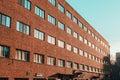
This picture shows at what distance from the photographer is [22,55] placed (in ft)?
114

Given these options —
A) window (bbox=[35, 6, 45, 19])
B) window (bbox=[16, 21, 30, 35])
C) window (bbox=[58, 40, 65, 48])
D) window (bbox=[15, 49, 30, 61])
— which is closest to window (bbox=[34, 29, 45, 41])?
window (bbox=[16, 21, 30, 35])

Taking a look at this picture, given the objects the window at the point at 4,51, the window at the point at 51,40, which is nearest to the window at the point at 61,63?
the window at the point at 51,40

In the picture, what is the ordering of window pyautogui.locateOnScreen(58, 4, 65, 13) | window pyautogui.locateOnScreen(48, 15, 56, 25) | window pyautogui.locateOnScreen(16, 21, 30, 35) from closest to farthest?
window pyautogui.locateOnScreen(16, 21, 30, 35), window pyautogui.locateOnScreen(48, 15, 56, 25), window pyautogui.locateOnScreen(58, 4, 65, 13)

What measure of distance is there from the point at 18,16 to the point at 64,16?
1968 centimetres

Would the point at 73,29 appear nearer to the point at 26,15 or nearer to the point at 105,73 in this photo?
the point at 26,15

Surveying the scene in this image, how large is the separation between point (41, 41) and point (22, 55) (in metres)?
6.45

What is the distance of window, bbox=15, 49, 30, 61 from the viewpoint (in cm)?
3348

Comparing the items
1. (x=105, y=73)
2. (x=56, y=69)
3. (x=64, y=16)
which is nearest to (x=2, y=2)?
(x=56, y=69)

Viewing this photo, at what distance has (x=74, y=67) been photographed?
57062 millimetres

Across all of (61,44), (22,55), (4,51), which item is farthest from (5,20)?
(61,44)

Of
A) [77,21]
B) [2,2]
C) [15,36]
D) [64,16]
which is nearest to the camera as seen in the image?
[2,2]

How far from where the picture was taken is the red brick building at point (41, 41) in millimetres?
31516

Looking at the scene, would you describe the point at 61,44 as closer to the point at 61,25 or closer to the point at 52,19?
the point at 61,25

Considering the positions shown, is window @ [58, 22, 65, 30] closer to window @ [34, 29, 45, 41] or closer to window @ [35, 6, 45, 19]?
window @ [35, 6, 45, 19]
